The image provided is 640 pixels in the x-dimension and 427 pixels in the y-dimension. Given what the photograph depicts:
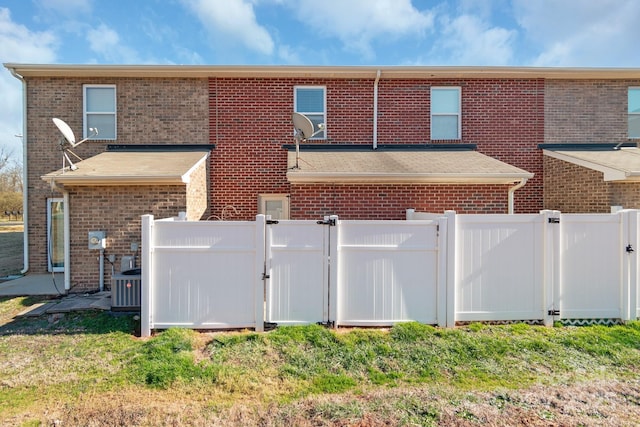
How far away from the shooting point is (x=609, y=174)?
277 inches

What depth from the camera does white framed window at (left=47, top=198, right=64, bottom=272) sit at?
A: 8898mm

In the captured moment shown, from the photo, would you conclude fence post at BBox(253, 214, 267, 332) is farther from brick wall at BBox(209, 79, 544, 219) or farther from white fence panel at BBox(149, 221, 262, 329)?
brick wall at BBox(209, 79, 544, 219)

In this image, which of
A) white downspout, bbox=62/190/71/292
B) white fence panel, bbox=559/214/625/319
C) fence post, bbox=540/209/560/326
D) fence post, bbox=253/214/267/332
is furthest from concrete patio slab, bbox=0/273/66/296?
white fence panel, bbox=559/214/625/319

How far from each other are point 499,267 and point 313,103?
663 centimetres

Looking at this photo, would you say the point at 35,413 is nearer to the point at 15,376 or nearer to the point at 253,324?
the point at 15,376

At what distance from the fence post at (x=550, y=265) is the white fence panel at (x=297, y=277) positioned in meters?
3.38

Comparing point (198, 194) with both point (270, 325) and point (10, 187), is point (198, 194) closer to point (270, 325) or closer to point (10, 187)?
point (270, 325)

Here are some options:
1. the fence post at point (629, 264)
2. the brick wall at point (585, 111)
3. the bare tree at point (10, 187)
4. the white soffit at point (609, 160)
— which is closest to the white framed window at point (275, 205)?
the fence post at point (629, 264)

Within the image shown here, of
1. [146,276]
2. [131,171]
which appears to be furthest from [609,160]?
[131,171]

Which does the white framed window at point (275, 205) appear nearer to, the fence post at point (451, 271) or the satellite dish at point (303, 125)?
the satellite dish at point (303, 125)

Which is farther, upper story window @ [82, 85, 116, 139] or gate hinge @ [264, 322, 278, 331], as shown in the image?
upper story window @ [82, 85, 116, 139]

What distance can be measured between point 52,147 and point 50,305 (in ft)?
16.8

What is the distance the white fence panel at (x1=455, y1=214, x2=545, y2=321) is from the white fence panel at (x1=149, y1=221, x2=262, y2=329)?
3.14 meters

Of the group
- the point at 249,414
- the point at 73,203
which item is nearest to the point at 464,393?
the point at 249,414
